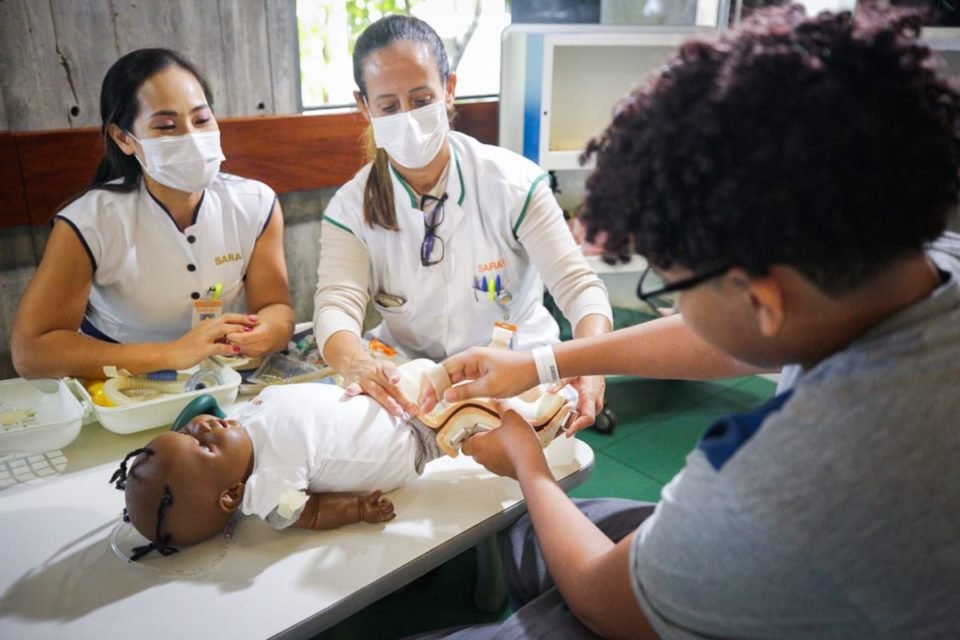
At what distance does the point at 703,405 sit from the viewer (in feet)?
10.1

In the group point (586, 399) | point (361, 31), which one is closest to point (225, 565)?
point (586, 399)

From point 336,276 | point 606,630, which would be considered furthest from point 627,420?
point 606,630

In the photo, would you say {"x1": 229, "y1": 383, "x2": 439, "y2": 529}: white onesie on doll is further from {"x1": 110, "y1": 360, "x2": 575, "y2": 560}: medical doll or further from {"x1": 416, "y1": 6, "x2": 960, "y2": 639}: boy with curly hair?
{"x1": 416, "y1": 6, "x2": 960, "y2": 639}: boy with curly hair

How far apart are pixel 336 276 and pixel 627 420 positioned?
4.98 ft

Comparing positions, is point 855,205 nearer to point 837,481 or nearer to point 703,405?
point 837,481

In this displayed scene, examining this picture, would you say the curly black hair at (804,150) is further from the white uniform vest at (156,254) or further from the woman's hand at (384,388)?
the white uniform vest at (156,254)

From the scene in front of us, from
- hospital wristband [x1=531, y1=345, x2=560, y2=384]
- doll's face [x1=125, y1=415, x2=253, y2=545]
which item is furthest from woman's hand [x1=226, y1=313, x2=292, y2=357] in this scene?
hospital wristband [x1=531, y1=345, x2=560, y2=384]

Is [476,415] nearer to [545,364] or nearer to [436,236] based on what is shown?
[545,364]

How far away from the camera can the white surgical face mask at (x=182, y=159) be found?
1842 mm

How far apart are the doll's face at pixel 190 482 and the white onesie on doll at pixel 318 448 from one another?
0.13 feet

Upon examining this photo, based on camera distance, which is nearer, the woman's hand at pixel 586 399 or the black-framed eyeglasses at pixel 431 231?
the woman's hand at pixel 586 399

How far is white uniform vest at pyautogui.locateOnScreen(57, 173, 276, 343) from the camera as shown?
185cm

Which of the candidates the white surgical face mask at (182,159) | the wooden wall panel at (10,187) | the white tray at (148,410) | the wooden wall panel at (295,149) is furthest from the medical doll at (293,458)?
the wooden wall panel at (295,149)

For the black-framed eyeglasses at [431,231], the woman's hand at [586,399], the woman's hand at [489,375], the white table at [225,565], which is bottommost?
the white table at [225,565]
